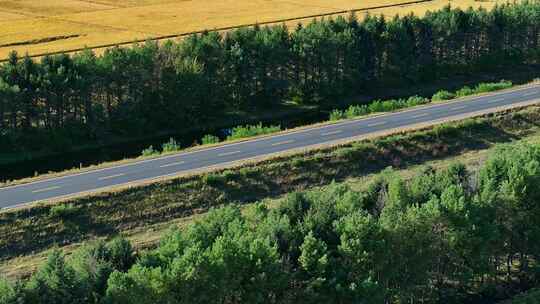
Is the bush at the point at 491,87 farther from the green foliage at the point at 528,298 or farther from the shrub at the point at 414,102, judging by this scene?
the green foliage at the point at 528,298

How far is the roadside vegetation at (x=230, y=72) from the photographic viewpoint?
78062mm

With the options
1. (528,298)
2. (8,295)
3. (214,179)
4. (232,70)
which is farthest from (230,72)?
(8,295)

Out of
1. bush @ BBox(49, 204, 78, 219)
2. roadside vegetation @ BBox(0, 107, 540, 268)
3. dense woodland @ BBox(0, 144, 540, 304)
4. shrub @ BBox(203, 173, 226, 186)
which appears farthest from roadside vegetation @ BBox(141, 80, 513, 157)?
dense woodland @ BBox(0, 144, 540, 304)

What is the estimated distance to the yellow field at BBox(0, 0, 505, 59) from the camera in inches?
4272

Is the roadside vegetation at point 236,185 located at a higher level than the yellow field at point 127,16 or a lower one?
lower

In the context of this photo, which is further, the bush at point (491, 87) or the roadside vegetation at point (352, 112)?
the bush at point (491, 87)

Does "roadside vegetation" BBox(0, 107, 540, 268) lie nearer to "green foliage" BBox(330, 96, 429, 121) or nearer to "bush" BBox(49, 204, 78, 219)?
"bush" BBox(49, 204, 78, 219)

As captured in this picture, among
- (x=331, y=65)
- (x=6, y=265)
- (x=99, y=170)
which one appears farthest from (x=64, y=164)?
(x=331, y=65)

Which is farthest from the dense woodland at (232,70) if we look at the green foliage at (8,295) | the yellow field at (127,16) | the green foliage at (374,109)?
the green foliage at (8,295)

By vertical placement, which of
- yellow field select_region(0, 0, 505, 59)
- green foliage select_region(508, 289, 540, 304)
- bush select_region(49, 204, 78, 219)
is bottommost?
green foliage select_region(508, 289, 540, 304)

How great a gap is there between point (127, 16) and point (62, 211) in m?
77.7

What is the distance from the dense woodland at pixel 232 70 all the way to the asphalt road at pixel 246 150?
54.7 ft

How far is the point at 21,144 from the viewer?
76500 millimetres

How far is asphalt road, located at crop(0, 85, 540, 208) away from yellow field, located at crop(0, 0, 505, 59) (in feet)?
145
